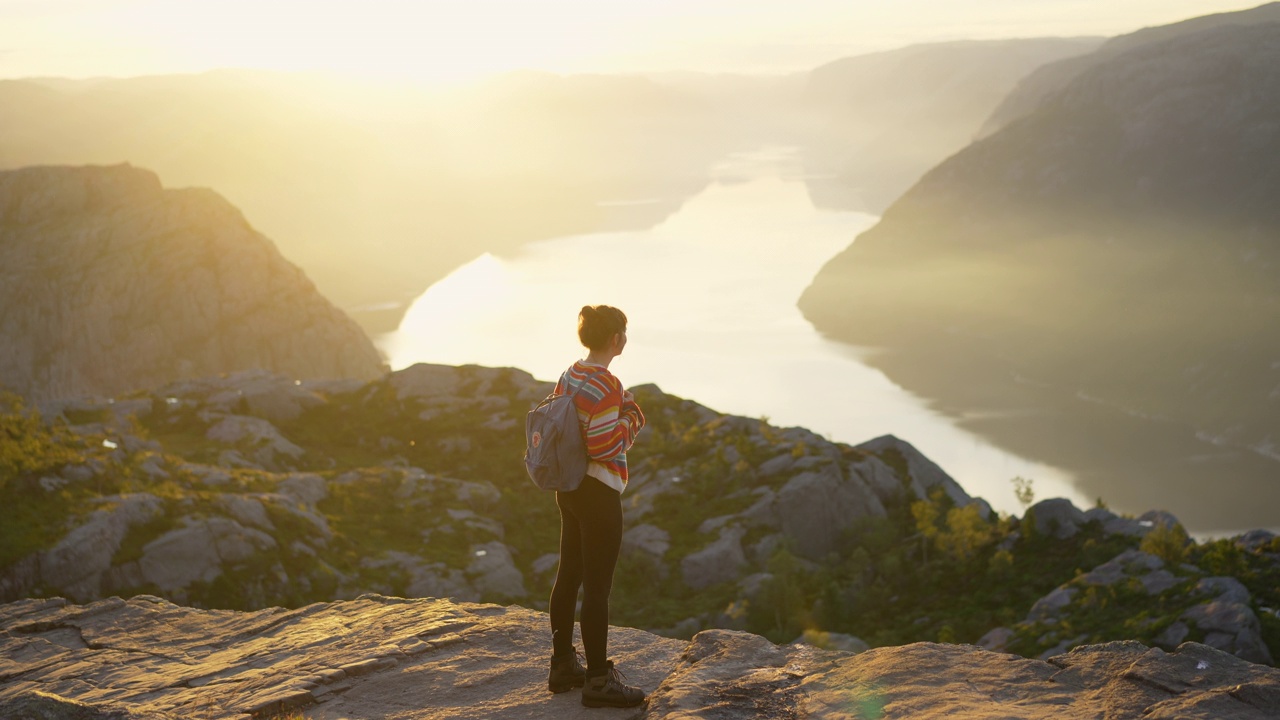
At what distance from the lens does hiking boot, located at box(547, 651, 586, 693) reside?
9.39m

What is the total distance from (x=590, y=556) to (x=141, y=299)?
72987 millimetres

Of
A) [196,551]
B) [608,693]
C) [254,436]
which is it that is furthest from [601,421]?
[254,436]

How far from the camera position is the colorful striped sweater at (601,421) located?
849cm

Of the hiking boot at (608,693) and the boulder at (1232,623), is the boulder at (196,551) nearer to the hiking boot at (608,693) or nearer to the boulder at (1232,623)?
the hiking boot at (608,693)

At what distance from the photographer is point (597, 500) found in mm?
8633

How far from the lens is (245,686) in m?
10.1

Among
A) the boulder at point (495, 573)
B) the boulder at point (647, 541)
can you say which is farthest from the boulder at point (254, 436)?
the boulder at point (647, 541)

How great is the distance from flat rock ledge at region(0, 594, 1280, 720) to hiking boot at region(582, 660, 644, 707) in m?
0.10

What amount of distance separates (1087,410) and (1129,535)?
16577cm

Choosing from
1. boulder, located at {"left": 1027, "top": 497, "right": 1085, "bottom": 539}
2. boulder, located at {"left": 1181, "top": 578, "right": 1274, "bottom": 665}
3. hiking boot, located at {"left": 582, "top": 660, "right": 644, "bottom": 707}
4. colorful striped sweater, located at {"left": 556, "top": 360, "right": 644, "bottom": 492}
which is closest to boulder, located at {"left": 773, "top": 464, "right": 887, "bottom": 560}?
boulder, located at {"left": 1027, "top": 497, "right": 1085, "bottom": 539}

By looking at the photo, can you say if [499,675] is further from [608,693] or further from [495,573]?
[495,573]

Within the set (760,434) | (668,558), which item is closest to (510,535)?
(668,558)

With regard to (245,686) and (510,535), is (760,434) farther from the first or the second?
(245,686)

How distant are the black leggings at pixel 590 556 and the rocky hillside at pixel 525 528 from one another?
41.3ft
